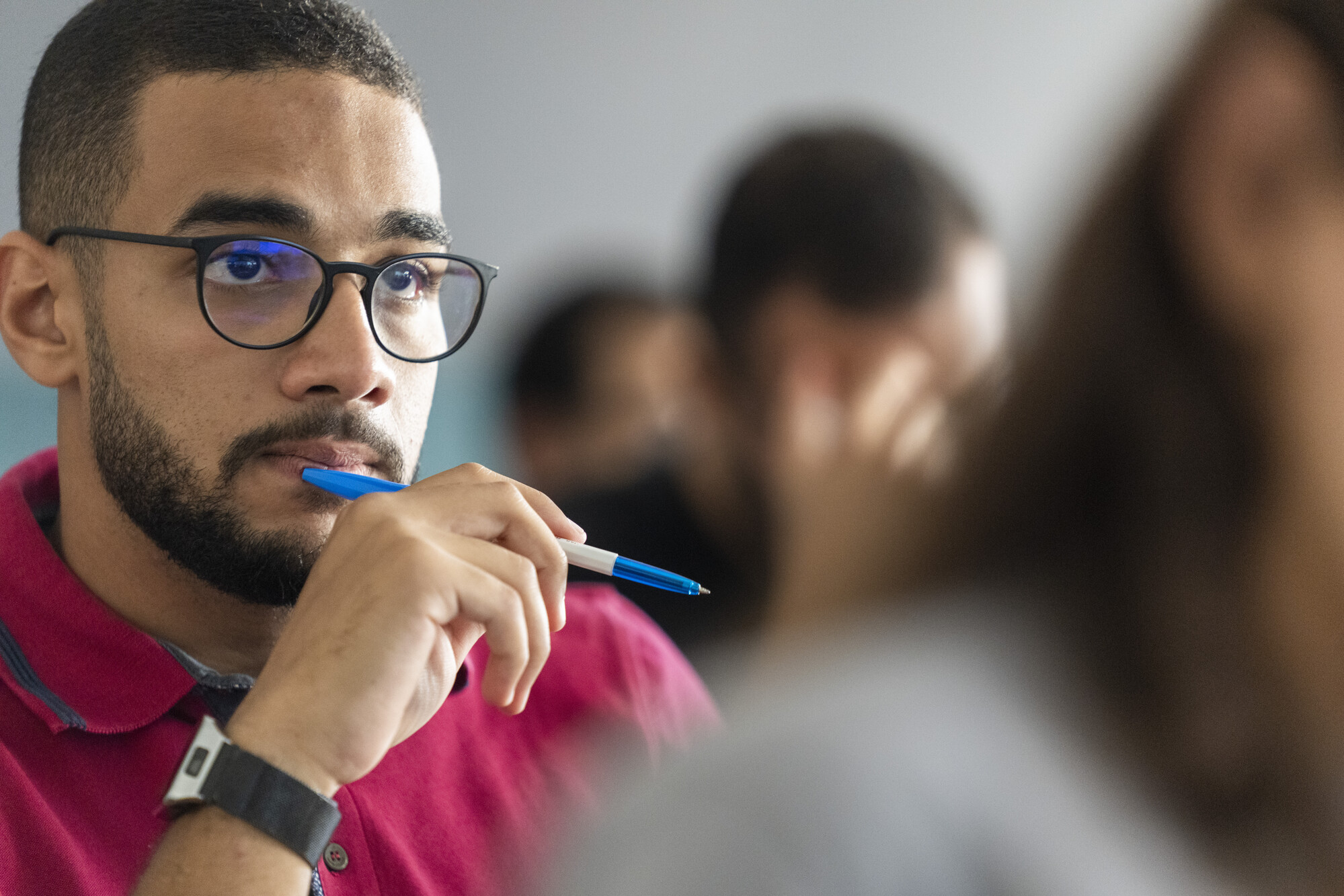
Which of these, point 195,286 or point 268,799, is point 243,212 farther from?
point 268,799

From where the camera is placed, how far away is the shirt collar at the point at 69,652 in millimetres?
1020

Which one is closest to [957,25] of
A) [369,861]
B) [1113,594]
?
[369,861]

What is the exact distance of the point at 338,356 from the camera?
109 centimetres

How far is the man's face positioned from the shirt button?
254 millimetres

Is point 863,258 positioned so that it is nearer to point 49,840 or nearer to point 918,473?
point 918,473

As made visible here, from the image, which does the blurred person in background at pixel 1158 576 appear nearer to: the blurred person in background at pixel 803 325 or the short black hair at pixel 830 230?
the blurred person in background at pixel 803 325

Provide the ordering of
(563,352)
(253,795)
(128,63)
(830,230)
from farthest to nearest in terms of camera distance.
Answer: (563,352) → (830,230) → (128,63) → (253,795)

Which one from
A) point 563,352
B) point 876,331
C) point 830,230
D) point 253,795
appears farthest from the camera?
point 563,352

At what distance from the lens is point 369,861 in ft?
3.43

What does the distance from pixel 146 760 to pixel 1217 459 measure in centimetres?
95

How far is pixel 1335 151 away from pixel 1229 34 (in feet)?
0.22

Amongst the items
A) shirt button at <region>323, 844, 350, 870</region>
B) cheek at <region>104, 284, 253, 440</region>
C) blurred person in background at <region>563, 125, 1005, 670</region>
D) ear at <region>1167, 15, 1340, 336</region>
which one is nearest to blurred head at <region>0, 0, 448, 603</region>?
cheek at <region>104, 284, 253, 440</region>

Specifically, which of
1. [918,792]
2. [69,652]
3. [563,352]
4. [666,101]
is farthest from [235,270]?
[666,101]

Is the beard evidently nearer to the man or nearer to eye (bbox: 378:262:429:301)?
the man
